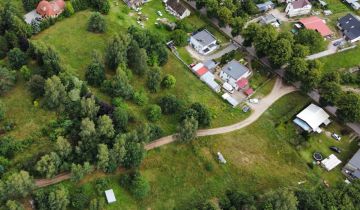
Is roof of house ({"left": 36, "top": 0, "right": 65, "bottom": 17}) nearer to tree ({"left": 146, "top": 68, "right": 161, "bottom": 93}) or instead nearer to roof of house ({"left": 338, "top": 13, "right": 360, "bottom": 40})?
tree ({"left": 146, "top": 68, "right": 161, "bottom": 93})

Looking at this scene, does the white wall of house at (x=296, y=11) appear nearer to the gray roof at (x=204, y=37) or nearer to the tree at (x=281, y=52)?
the tree at (x=281, y=52)

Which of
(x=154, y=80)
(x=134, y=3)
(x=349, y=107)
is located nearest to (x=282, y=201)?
(x=349, y=107)

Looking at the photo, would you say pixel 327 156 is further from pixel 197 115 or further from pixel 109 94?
pixel 109 94

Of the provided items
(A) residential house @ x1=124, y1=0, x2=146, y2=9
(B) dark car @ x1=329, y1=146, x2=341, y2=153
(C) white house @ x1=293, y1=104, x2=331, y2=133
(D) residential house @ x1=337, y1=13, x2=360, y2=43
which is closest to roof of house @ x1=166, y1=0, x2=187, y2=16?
(A) residential house @ x1=124, y1=0, x2=146, y2=9

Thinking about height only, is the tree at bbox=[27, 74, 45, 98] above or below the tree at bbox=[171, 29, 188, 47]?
above

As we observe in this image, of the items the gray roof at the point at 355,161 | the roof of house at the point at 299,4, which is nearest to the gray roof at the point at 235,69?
the roof of house at the point at 299,4
